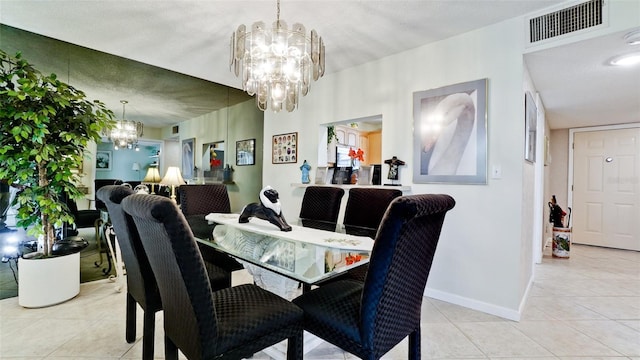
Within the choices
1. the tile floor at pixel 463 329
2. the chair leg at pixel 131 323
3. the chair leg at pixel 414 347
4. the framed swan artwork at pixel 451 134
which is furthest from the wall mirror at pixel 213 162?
the chair leg at pixel 414 347

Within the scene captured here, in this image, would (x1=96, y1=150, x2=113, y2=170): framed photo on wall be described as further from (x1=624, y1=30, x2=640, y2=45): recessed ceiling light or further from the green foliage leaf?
(x1=624, y1=30, x2=640, y2=45): recessed ceiling light

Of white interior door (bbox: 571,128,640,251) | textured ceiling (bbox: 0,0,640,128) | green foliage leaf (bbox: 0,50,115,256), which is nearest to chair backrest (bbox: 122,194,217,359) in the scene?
green foliage leaf (bbox: 0,50,115,256)

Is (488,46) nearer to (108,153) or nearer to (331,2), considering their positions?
(331,2)

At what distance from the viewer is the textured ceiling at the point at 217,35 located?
86.3 inches

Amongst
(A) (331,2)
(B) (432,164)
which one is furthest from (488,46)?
(A) (331,2)

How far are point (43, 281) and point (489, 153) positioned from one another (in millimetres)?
3790

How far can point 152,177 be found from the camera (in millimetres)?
3348

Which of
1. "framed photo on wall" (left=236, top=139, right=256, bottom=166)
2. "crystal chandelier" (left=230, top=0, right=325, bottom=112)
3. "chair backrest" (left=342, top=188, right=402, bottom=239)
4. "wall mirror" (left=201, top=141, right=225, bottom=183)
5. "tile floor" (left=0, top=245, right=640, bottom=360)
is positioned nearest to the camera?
"tile floor" (left=0, top=245, right=640, bottom=360)

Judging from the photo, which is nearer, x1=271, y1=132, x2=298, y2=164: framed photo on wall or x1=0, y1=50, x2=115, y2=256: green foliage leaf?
x1=0, y1=50, x2=115, y2=256: green foliage leaf

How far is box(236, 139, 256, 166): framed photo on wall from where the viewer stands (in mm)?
4157

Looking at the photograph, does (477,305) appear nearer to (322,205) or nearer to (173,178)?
(322,205)

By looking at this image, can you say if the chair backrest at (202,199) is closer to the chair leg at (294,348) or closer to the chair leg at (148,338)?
the chair leg at (148,338)

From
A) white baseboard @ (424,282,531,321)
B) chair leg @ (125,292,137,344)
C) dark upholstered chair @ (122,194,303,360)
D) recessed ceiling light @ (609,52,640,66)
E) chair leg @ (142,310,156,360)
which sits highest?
recessed ceiling light @ (609,52,640,66)

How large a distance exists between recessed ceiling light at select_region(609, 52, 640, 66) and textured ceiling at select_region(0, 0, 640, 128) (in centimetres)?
10
